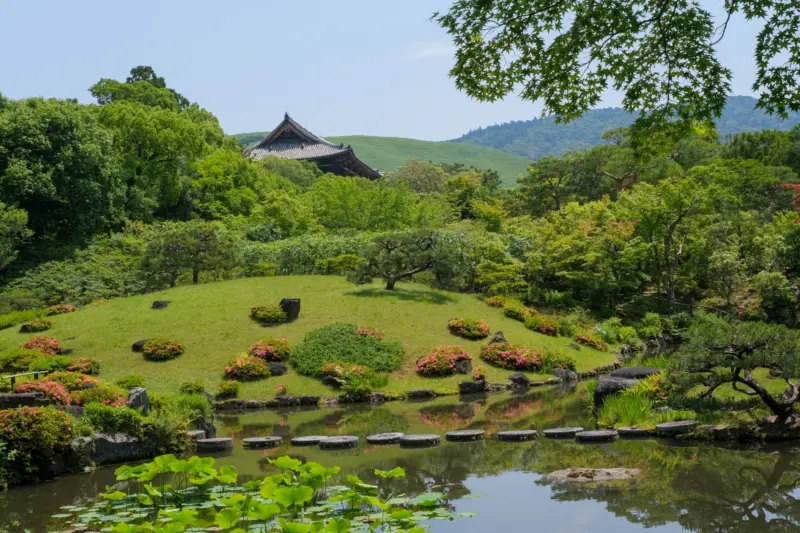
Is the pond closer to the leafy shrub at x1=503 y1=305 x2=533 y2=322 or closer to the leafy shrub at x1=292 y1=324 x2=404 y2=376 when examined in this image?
the leafy shrub at x1=292 y1=324 x2=404 y2=376

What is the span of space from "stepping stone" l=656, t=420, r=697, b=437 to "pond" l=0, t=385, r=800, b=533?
0.34 m

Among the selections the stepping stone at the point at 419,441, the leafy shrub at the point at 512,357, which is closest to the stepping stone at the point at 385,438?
the stepping stone at the point at 419,441

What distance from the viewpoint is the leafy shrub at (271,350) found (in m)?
22.1

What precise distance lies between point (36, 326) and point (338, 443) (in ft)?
52.2

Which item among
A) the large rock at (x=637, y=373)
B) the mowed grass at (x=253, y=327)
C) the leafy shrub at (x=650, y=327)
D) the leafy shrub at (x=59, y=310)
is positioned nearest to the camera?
the large rock at (x=637, y=373)

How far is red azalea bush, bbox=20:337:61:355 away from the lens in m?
22.5

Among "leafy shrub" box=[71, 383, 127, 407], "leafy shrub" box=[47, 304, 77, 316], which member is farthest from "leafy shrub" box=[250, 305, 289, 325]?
"leafy shrub" box=[71, 383, 127, 407]

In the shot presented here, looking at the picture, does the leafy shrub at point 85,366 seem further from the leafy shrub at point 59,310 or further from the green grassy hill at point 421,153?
the green grassy hill at point 421,153

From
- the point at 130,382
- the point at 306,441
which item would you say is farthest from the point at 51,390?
the point at 306,441

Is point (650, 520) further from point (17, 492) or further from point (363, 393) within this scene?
point (363, 393)

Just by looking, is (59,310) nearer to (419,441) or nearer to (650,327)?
(419,441)

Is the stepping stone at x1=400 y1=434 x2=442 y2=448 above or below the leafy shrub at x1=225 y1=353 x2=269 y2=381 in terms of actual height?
above

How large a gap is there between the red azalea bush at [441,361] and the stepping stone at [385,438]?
26.1 feet

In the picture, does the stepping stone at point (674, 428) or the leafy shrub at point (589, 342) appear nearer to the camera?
the stepping stone at point (674, 428)
